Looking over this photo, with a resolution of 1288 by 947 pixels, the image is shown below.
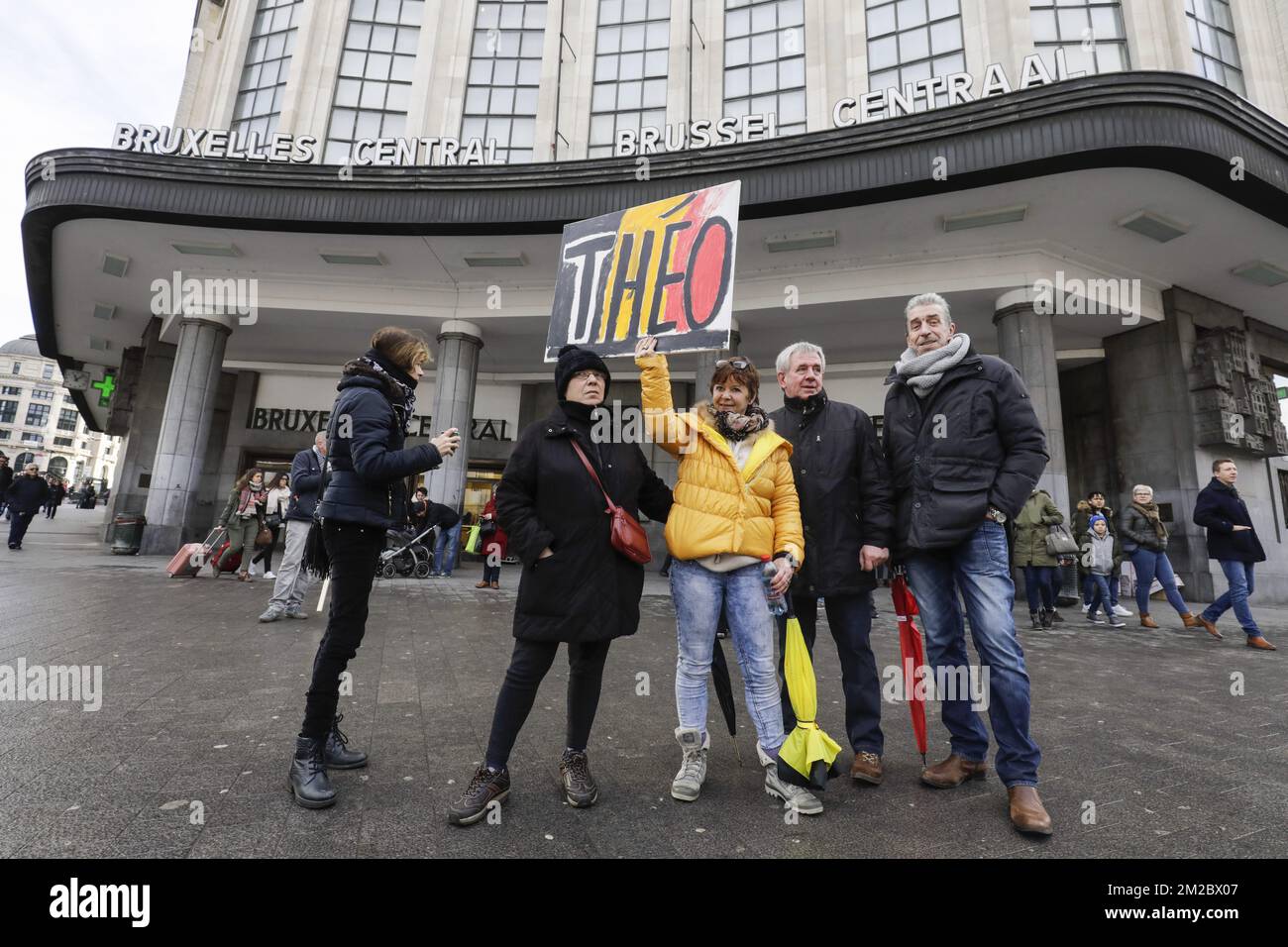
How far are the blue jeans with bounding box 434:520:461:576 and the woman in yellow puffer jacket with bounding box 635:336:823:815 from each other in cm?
1082

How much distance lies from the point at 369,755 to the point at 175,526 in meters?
14.5

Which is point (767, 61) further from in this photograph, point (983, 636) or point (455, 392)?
point (983, 636)

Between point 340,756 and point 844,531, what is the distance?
8.91 feet

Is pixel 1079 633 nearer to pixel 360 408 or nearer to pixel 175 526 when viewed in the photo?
pixel 360 408

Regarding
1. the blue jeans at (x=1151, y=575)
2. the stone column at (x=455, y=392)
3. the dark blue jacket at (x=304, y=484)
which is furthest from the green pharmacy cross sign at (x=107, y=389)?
the blue jeans at (x=1151, y=575)

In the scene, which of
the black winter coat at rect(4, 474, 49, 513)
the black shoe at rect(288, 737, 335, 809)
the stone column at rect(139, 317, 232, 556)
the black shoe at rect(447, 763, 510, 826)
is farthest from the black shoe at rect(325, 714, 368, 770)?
the black winter coat at rect(4, 474, 49, 513)

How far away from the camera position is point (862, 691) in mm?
3008

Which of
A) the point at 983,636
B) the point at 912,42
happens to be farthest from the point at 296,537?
the point at 912,42

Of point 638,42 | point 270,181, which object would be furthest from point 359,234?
point 638,42

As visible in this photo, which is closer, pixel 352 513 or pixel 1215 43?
pixel 352 513

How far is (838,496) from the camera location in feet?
10.0

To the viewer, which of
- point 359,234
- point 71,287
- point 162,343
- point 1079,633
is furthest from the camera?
point 162,343

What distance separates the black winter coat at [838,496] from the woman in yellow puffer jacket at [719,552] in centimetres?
31
